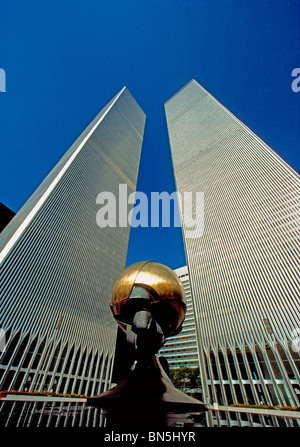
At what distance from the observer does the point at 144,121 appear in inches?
3408

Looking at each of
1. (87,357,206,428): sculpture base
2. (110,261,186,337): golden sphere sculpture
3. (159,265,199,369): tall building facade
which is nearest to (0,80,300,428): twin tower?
(110,261,186,337): golden sphere sculpture

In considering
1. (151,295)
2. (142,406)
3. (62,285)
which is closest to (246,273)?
(62,285)

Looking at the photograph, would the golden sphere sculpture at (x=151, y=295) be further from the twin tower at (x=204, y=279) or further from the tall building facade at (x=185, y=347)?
the tall building facade at (x=185, y=347)

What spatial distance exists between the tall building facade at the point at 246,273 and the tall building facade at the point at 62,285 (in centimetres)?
1662

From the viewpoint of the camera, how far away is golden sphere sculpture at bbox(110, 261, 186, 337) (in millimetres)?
2758

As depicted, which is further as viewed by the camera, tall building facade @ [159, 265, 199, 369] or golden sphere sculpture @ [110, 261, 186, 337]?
tall building facade @ [159, 265, 199, 369]

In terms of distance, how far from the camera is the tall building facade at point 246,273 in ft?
70.7

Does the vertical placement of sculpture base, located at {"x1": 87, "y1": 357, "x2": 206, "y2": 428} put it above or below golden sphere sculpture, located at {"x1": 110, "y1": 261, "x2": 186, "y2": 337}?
below

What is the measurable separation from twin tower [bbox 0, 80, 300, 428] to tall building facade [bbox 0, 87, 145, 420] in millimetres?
149

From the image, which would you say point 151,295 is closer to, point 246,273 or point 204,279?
point 246,273

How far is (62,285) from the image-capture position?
3002cm

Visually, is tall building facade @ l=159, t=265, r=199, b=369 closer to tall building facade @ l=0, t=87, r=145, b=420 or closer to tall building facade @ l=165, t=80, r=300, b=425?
tall building facade @ l=165, t=80, r=300, b=425
